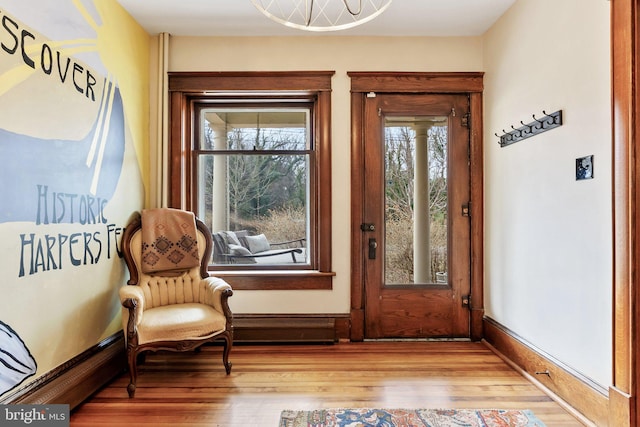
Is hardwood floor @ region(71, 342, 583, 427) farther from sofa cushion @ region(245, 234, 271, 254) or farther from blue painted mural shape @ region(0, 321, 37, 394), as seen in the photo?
sofa cushion @ region(245, 234, 271, 254)

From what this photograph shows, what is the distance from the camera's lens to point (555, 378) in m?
2.30

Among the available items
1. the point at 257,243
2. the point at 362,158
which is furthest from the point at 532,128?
the point at 257,243

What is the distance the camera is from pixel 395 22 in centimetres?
306

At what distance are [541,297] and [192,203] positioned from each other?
284 centimetres

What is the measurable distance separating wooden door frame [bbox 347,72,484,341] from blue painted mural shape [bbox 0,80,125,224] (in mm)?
1860

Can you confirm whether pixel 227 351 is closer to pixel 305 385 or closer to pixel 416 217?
pixel 305 385

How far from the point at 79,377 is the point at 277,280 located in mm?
1555

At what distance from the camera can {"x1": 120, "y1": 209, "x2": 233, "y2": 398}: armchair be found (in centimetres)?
239

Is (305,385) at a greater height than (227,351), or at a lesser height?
lesser

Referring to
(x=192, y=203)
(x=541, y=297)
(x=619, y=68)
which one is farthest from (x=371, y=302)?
(x=619, y=68)

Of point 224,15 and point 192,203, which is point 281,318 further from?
point 224,15

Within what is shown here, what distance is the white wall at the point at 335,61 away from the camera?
329 cm

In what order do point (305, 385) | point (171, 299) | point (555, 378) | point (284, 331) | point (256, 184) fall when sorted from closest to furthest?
point (555, 378) < point (305, 385) < point (171, 299) < point (284, 331) < point (256, 184)

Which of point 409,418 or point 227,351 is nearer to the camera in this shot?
point 409,418
